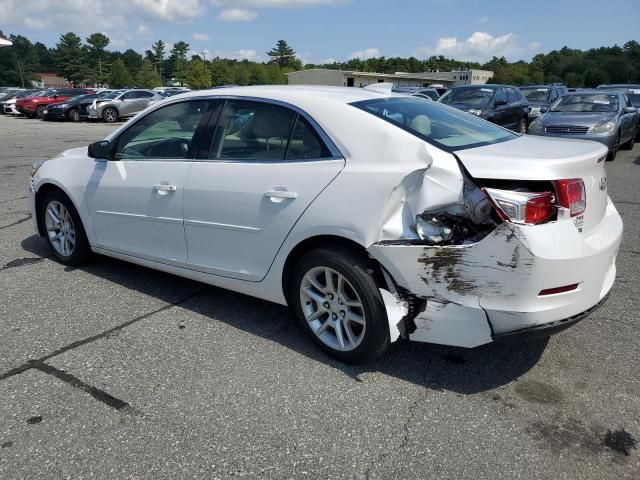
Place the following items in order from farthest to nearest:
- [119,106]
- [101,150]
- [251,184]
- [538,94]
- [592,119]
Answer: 1. [119,106]
2. [538,94]
3. [592,119]
4. [101,150]
5. [251,184]

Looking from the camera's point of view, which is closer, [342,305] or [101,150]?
[342,305]

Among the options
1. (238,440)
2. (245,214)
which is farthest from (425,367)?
(245,214)

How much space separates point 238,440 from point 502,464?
1246mm

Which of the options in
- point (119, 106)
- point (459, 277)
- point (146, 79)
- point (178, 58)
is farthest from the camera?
point (178, 58)

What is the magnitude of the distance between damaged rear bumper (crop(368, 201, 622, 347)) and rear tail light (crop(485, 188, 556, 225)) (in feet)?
0.16

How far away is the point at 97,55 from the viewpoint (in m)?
124

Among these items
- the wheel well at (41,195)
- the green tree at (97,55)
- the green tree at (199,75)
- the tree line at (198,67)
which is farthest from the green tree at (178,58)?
the wheel well at (41,195)

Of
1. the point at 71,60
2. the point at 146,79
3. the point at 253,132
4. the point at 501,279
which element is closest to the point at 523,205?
the point at 501,279

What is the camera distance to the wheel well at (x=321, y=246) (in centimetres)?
309

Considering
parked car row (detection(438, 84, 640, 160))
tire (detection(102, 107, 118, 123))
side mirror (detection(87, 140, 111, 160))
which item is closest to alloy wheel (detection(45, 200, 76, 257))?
side mirror (detection(87, 140, 111, 160))

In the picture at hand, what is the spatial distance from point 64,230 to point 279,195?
9.10 ft

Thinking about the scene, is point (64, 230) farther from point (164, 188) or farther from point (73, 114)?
point (73, 114)

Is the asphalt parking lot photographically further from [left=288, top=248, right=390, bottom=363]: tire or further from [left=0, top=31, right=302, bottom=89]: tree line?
[left=0, top=31, right=302, bottom=89]: tree line

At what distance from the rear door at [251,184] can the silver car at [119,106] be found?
2530 centimetres
